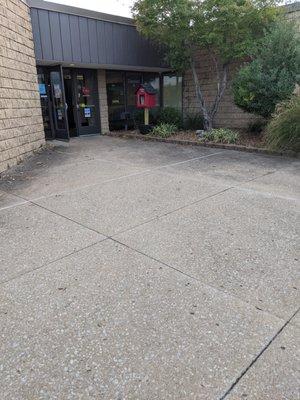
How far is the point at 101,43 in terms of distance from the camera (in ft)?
32.4

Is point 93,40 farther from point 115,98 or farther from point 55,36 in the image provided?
point 115,98

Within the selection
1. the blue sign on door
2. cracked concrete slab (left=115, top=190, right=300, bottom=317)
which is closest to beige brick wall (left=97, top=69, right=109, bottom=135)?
the blue sign on door

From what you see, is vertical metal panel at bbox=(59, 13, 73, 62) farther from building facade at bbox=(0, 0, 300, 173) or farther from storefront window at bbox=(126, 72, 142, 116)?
storefront window at bbox=(126, 72, 142, 116)

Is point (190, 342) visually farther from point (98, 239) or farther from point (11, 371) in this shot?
point (98, 239)

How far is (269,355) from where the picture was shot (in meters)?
2.01

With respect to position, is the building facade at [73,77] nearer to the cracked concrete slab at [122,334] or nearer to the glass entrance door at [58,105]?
the glass entrance door at [58,105]

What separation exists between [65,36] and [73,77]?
1.98 m

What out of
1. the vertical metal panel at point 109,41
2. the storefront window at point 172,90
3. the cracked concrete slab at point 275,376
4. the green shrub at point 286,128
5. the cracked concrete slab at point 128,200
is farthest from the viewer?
the storefront window at point 172,90

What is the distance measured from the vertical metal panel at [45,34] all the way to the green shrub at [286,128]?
19.5 ft

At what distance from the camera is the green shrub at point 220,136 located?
29.4ft

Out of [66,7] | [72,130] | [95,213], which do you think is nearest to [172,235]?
[95,213]

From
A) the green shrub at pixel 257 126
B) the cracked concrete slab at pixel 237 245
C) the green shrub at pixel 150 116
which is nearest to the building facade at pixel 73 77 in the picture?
the green shrub at pixel 150 116

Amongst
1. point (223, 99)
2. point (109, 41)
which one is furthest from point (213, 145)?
point (109, 41)

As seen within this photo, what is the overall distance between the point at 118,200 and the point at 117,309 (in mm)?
2517
